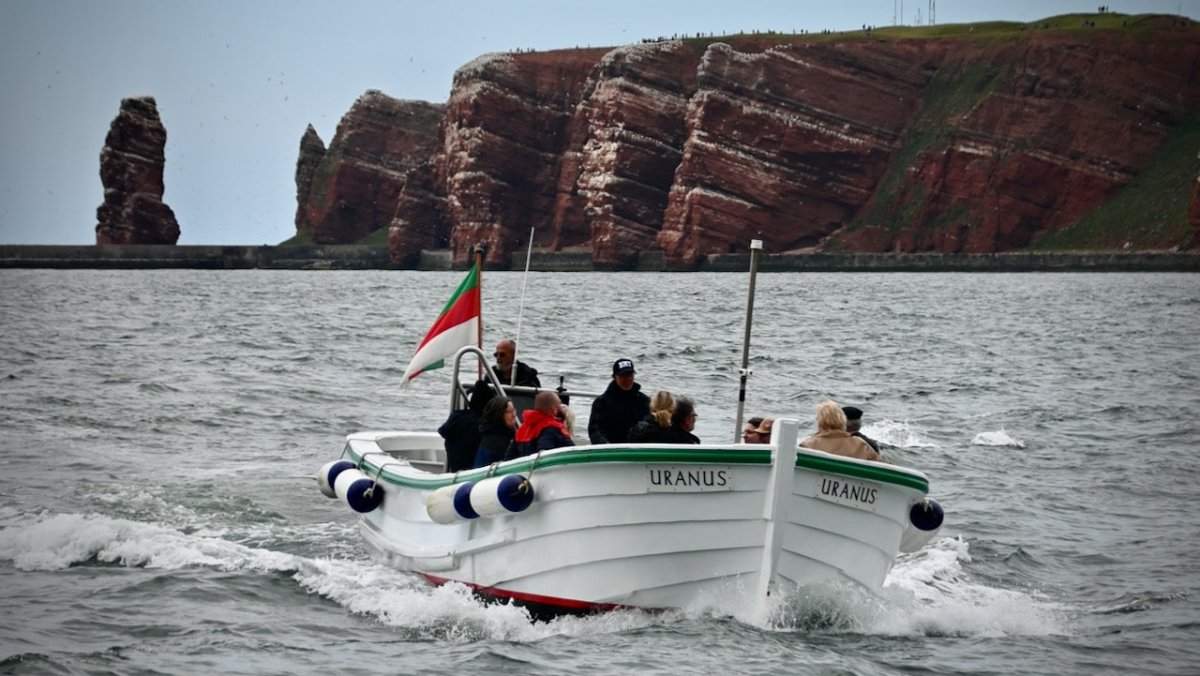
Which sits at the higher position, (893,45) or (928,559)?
(893,45)

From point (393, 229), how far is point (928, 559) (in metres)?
167

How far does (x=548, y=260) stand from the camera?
517ft

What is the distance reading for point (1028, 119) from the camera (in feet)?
482

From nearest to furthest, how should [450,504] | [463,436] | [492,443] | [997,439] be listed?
[450,504], [492,443], [463,436], [997,439]

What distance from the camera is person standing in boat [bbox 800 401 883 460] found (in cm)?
1186

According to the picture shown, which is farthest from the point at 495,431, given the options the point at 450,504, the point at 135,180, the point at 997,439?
the point at 135,180

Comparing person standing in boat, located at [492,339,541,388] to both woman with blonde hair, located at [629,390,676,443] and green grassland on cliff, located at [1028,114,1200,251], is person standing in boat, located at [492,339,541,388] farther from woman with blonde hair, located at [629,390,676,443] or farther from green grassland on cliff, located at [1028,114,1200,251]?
green grassland on cliff, located at [1028,114,1200,251]

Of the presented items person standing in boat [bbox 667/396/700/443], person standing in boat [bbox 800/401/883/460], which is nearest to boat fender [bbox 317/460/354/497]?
person standing in boat [bbox 667/396/700/443]

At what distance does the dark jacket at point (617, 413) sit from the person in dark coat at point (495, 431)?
75 cm

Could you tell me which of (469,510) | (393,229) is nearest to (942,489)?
(469,510)

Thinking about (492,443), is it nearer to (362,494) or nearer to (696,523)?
(362,494)

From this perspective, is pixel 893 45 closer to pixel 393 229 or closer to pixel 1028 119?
pixel 1028 119

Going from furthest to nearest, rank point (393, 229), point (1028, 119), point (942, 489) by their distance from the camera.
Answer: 1. point (393, 229)
2. point (1028, 119)
3. point (942, 489)

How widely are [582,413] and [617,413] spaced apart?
11053 mm
